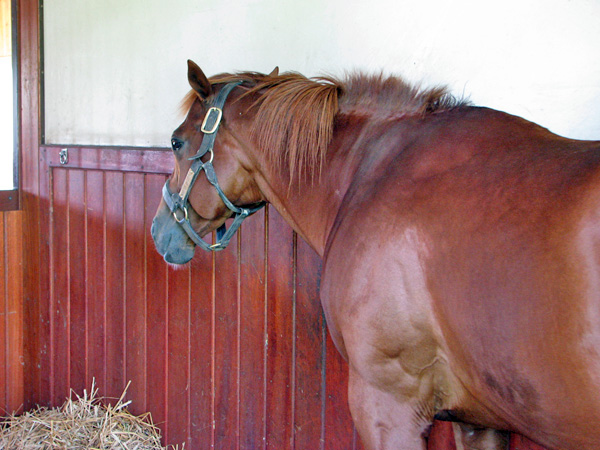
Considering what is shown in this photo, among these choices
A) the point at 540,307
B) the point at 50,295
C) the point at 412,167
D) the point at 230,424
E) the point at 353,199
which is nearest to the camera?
the point at 540,307

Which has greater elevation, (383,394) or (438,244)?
(438,244)

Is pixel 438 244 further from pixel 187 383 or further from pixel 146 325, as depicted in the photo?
pixel 146 325

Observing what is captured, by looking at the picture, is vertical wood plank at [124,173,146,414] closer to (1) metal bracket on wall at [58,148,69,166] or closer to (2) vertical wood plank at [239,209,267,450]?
Answer: (1) metal bracket on wall at [58,148,69,166]

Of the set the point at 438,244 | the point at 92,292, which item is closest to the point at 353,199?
the point at 438,244

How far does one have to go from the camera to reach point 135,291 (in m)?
2.36

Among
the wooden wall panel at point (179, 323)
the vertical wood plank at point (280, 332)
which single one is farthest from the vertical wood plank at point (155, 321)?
the vertical wood plank at point (280, 332)

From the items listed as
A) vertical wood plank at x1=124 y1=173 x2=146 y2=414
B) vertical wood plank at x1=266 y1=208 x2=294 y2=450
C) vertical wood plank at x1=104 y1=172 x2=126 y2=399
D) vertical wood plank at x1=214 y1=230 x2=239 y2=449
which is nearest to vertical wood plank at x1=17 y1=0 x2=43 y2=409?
vertical wood plank at x1=104 y1=172 x2=126 y2=399

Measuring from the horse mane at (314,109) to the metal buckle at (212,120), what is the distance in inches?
4.4

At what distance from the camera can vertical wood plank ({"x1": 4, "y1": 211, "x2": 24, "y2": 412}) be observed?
9.29ft

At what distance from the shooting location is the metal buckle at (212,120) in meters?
1.43

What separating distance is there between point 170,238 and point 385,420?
83cm

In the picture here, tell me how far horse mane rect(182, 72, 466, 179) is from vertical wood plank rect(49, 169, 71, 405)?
167 centimetres

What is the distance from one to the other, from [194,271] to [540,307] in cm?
154

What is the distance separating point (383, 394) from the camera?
3.75 ft
